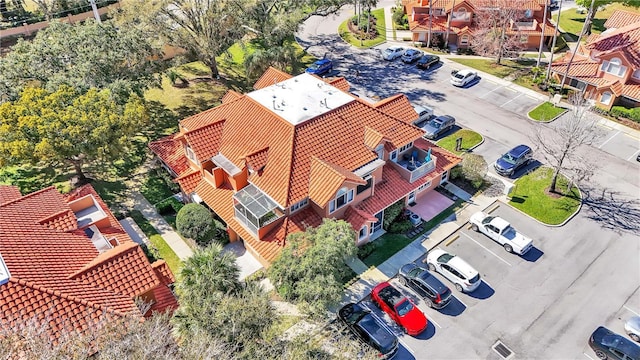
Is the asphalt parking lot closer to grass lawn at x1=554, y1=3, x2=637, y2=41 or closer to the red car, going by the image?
the red car

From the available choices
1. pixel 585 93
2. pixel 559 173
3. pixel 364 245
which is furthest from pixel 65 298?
pixel 585 93

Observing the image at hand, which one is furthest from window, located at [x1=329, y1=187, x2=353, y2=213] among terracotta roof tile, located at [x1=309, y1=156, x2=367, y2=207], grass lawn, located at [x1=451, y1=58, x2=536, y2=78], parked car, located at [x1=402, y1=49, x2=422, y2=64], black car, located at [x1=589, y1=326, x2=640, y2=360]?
grass lawn, located at [x1=451, y1=58, x2=536, y2=78]

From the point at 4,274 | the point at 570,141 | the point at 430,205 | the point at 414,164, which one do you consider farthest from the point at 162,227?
the point at 570,141

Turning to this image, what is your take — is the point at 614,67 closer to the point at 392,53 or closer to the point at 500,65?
the point at 500,65

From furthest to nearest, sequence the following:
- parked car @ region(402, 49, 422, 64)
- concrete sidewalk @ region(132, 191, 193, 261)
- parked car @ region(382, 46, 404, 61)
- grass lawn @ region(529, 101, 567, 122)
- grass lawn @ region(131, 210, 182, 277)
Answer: parked car @ region(382, 46, 404, 61)
parked car @ region(402, 49, 422, 64)
grass lawn @ region(529, 101, 567, 122)
concrete sidewalk @ region(132, 191, 193, 261)
grass lawn @ region(131, 210, 182, 277)

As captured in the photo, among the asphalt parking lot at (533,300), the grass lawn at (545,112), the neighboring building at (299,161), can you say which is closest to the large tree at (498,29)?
the grass lawn at (545,112)

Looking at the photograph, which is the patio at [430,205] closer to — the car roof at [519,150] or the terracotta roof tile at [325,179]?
the terracotta roof tile at [325,179]

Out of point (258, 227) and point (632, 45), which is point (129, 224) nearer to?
point (258, 227)
